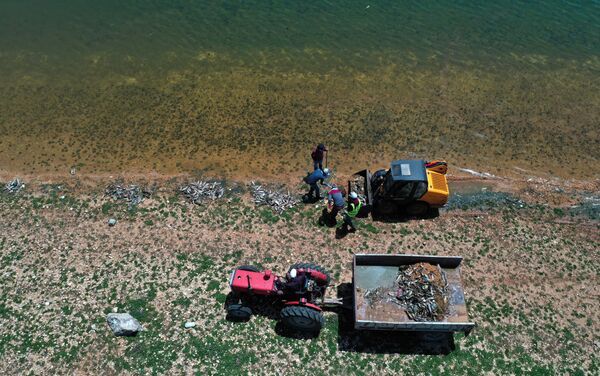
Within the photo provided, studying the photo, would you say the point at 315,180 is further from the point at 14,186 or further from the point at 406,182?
the point at 14,186

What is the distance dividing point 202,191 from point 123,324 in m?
5.73

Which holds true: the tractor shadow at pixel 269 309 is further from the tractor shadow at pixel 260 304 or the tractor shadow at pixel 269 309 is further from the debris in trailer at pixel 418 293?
the debris in trailer at pixel 418 293

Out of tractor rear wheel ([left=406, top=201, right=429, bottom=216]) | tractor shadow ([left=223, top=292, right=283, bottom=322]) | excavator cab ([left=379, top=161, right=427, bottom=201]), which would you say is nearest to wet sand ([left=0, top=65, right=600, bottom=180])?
excavator cab ([left=379, top=161, right=427, bottom=201])

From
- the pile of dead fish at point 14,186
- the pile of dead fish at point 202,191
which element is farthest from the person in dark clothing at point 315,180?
the pile of dead fish at point 14,186

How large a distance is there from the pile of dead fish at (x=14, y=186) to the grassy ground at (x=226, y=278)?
450mm

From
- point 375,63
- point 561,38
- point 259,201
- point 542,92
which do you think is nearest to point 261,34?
point 375,63

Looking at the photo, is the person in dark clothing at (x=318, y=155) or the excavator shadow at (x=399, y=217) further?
the person in dark clothing at (x=318, y=155)

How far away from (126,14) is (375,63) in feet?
50.1

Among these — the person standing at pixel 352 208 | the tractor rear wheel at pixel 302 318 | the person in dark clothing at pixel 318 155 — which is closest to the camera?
the tractor rear wheel at pixel 302 318

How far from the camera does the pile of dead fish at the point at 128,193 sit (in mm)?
16547

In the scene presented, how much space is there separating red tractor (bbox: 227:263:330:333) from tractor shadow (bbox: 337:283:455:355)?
2.98 ft

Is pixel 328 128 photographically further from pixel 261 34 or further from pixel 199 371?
pixel 199 371

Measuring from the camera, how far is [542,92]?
72.4 ft

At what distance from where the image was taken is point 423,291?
12.7m
